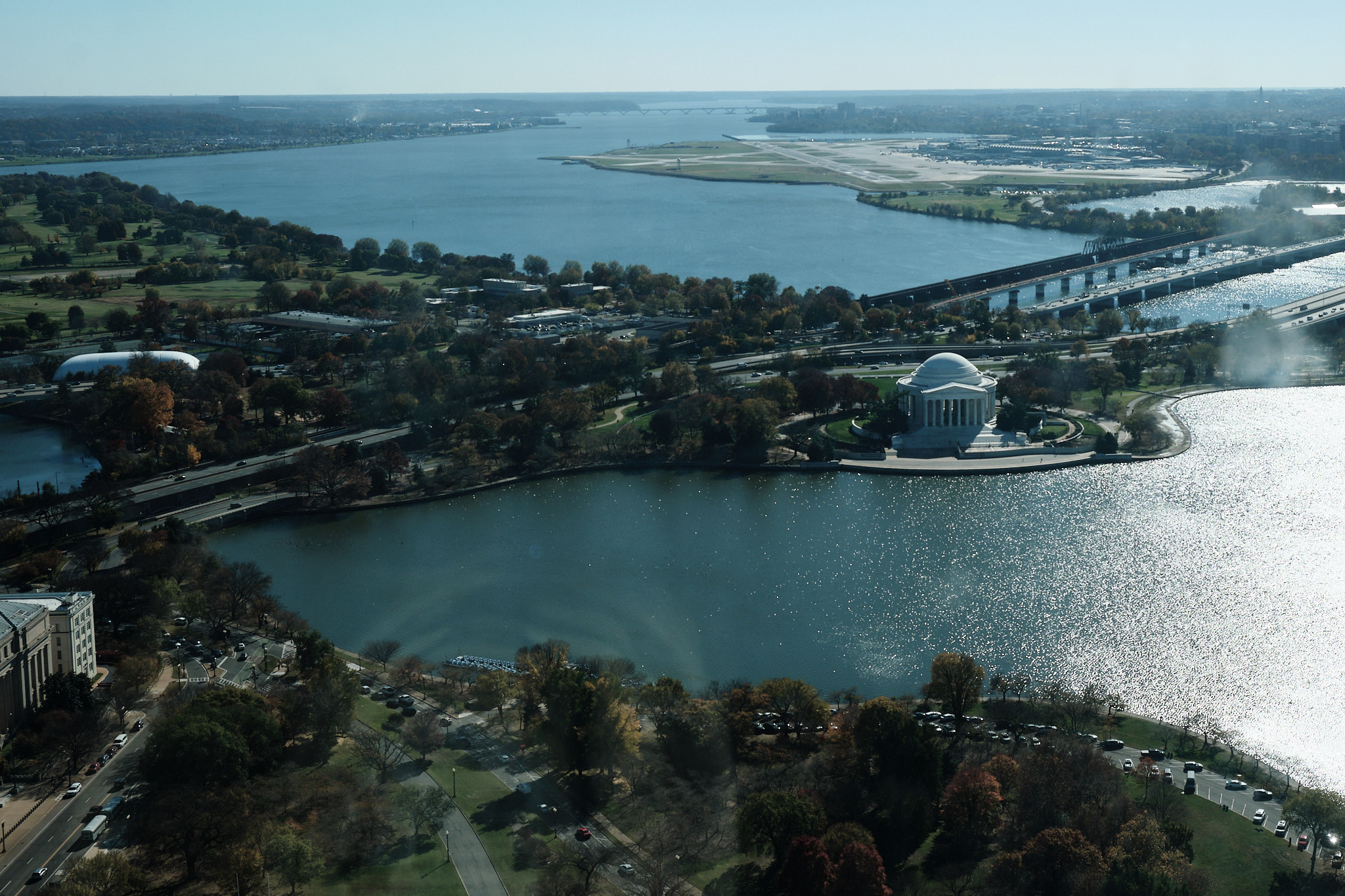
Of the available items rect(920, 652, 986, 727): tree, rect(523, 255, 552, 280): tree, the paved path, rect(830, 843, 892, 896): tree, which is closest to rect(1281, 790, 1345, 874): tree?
rect(920, 652, 986, 727): tree

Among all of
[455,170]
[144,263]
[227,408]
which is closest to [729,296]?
[227,408]

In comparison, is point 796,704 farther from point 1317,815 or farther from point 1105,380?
point 1105,380

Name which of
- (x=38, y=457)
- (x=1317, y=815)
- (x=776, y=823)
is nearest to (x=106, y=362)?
(x=38, y=457)

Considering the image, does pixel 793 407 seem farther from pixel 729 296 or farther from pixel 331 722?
pixel 331 722

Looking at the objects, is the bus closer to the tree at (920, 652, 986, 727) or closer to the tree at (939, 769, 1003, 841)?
the tree at (939, 769, 1003, 841)

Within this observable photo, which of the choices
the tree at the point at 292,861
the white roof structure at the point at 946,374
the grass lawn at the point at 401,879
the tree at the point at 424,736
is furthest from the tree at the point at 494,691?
the white roof structure at the point at 946,374

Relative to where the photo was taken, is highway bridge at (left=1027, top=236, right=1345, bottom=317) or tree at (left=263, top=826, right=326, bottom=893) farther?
highway bridge at (left=1027, top=236, right=1345, bottom=317)
